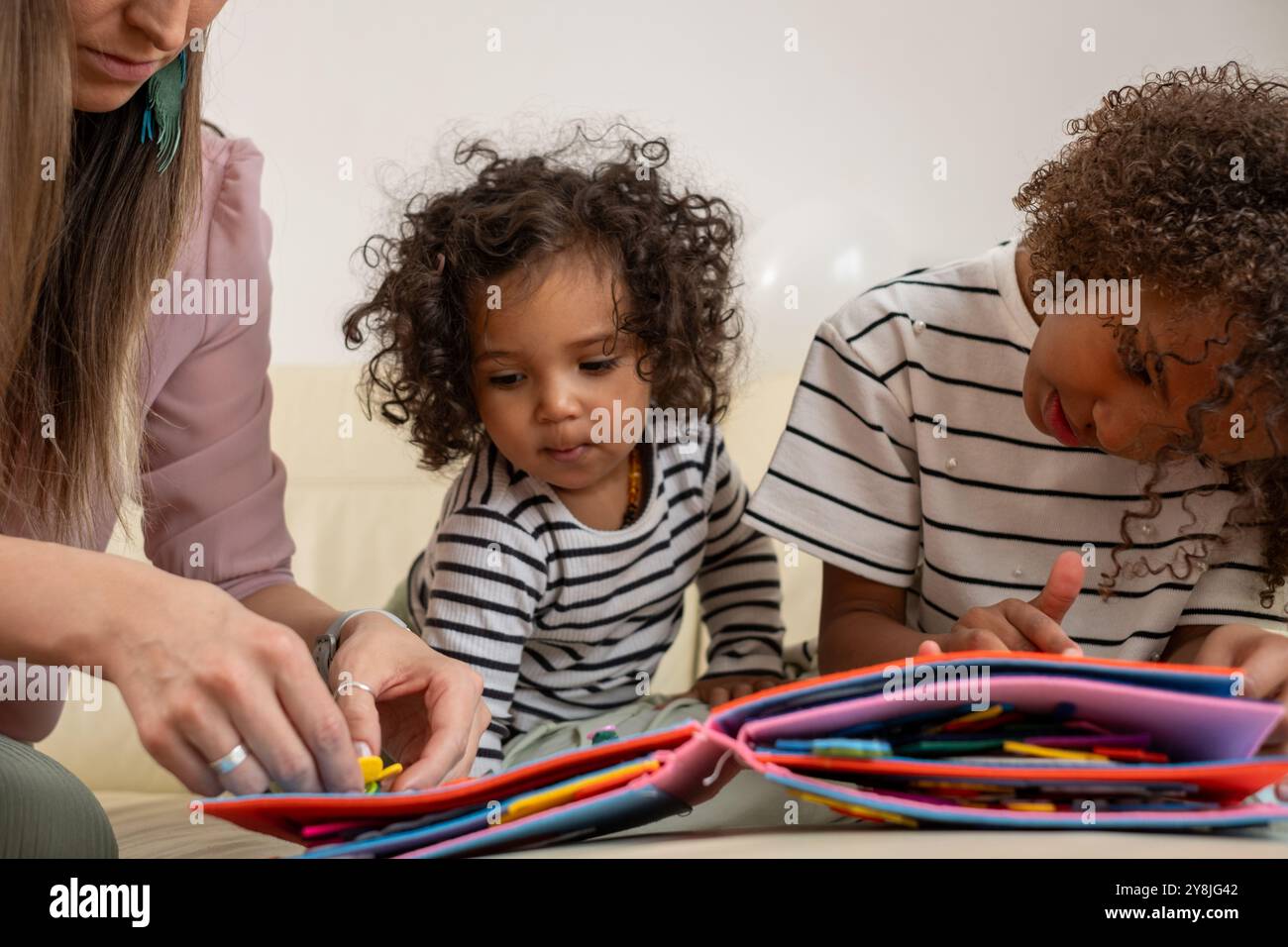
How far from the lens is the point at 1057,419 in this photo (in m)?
0.92

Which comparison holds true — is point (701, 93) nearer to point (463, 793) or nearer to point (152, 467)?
point (152, 467)

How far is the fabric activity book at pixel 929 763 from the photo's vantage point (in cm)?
50

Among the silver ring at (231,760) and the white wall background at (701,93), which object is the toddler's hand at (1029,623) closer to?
the silver ring at (231,760)

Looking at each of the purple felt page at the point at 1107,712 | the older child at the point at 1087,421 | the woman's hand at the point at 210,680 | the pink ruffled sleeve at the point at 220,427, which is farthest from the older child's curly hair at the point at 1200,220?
the pink ruffled sleeve at the point at 220,427

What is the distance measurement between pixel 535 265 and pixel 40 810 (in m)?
0.65

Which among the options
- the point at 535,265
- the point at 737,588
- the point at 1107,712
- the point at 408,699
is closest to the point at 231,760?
the point at 408,699

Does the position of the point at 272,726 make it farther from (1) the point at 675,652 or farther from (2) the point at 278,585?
(1) the point at 675,652

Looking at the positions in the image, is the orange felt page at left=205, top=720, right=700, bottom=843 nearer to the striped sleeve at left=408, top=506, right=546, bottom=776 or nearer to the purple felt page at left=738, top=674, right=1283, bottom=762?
the purple felt page at left=738, top=674, right=1283, bottom=762

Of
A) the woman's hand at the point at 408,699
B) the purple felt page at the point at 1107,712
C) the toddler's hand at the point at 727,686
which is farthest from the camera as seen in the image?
the toddler's hand at the point at 727,686

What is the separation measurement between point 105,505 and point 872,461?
636 millimetres

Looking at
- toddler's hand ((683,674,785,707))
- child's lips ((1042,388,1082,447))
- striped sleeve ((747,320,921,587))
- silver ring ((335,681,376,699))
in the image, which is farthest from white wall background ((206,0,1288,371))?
silver ring ((335,681,376,699))

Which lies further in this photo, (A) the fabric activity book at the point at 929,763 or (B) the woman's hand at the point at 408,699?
(B) the woman's hand at the point at 408,699
